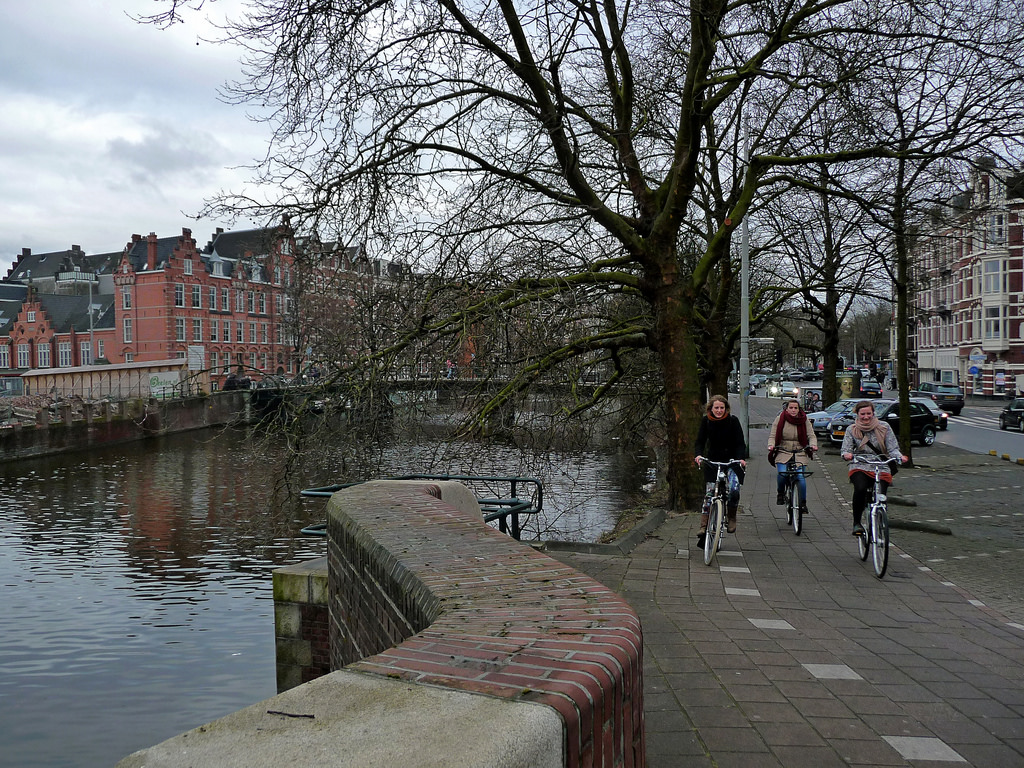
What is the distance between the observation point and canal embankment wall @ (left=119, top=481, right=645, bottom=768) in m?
1.79

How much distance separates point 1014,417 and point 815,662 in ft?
126

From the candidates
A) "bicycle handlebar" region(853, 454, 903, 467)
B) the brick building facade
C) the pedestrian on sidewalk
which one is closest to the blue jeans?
"bicycle handlebar" region(853, 454, 903, 467)

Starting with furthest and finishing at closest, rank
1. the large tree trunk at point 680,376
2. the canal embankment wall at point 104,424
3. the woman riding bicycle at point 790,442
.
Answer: the canal embankment wall at point 104,424 < the large tree trunk at point 680,376 < the woman riding bicycle at point 790,442

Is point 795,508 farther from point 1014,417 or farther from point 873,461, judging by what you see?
point 1014,417

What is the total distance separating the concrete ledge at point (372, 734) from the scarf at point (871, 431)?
7908 millimetres

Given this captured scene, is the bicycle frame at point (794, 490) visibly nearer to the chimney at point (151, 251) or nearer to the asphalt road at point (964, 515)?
the asphalt road at point (964, 515)

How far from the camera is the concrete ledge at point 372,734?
1745 mm

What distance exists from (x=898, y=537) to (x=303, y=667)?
7.84 m

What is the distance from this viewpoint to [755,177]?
12.7m

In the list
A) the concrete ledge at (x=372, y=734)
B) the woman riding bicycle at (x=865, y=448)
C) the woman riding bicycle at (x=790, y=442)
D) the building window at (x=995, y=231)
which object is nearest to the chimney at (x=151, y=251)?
the building window at (x=995, y=231)

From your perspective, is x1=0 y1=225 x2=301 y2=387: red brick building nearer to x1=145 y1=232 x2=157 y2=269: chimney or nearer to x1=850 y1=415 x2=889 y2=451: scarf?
x1=145 y1=232 x2=157 y2=269: chimney

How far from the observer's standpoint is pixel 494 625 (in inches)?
108

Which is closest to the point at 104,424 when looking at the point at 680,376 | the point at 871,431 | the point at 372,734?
the point at 680,376

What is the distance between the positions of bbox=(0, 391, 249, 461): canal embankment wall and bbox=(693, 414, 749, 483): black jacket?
89.1 ft
